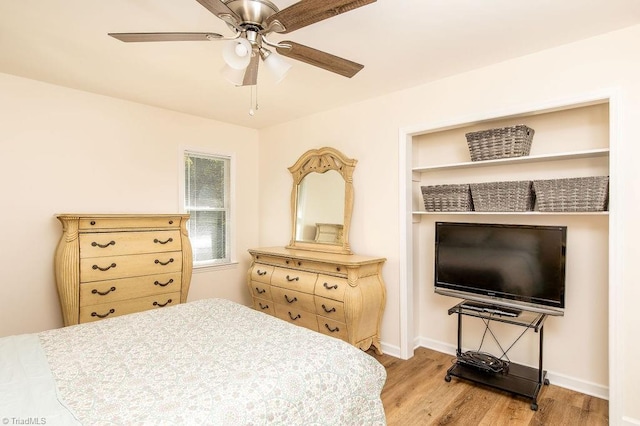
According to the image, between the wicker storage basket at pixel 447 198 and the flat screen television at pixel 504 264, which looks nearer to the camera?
the flat screen television at pixel 504 264

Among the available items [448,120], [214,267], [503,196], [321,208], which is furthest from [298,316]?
[448,120]

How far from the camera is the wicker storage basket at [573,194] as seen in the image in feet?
7.40

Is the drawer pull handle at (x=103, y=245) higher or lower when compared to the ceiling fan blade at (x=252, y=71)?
lower

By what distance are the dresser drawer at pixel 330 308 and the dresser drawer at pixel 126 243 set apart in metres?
1.45

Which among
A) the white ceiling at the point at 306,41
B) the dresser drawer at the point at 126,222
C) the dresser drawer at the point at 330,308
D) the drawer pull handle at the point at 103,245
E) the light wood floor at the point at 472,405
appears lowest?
the light wood floor at the point at 472,405

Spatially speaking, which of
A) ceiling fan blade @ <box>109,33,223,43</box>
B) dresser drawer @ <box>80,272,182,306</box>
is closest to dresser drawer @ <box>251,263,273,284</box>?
dresser drawer @ <box>80,272,182,306</box>

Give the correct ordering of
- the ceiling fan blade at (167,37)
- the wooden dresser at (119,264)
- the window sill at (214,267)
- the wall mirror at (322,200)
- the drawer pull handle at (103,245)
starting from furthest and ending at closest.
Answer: the window sill at (214,267) < the wall mirror at (322,200) < the drawer pull handle at (103,245) < the wooden dresser at (119,264) < the ceiling fan blade at (167,37)

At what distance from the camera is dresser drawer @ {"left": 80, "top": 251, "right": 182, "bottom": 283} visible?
114 inches

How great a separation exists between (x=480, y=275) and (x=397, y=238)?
0.79 metres

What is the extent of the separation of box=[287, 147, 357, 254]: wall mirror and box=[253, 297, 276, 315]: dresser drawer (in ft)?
2.22

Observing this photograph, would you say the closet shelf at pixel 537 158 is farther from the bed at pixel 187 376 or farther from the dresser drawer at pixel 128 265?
the dresser drawer at pixel 128 265

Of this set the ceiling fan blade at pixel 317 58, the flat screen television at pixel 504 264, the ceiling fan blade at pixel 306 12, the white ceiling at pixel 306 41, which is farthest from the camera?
the flat screen television at pixel 504 264

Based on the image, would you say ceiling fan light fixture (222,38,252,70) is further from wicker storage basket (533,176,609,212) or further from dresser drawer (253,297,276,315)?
dresser drawer (253,297,276,315)

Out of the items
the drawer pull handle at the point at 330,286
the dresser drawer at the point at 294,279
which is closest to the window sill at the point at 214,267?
the dresser drawer at the point at 294,279
